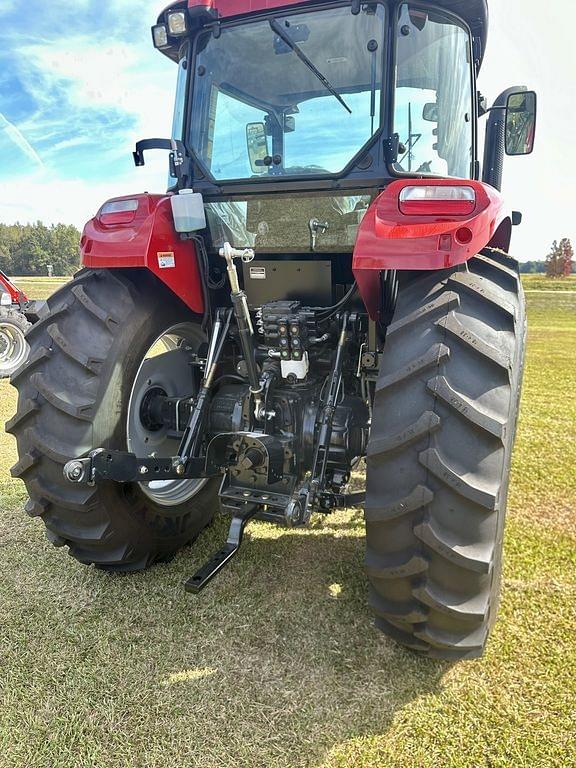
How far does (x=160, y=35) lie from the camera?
2.85 metres

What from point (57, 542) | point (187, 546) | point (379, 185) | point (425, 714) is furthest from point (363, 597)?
point (379, 185)

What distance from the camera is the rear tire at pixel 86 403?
2361 mm

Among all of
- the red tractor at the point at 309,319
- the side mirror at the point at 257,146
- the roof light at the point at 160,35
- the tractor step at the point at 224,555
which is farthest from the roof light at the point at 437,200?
the roof light at the point at 160,35

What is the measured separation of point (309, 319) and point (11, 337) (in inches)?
289

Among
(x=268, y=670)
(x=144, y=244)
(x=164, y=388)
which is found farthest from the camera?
(x=164, y=388)

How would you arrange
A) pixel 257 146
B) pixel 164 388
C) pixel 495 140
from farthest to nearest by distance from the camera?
1. pixel 495 140
2. pixel 164 388
3. pixel 257 146

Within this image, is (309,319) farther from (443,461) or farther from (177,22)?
(177,22)

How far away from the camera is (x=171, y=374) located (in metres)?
3.06

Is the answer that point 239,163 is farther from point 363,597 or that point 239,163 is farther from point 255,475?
point 363,597

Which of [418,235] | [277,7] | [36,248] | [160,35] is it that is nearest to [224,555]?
[418,235]

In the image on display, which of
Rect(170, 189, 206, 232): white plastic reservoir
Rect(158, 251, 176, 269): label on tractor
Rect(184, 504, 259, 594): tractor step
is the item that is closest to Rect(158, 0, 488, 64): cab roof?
Rect(170, 189, 206, 232): white plastic reservoir

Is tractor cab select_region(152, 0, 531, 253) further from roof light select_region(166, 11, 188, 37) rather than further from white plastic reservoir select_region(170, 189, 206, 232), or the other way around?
white plastic reservoir select_region(170, 189, 206, 232)

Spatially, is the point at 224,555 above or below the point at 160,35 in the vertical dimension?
below

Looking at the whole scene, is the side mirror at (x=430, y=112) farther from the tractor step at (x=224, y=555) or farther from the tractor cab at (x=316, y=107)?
the tractor step at (x=224, y=555)
